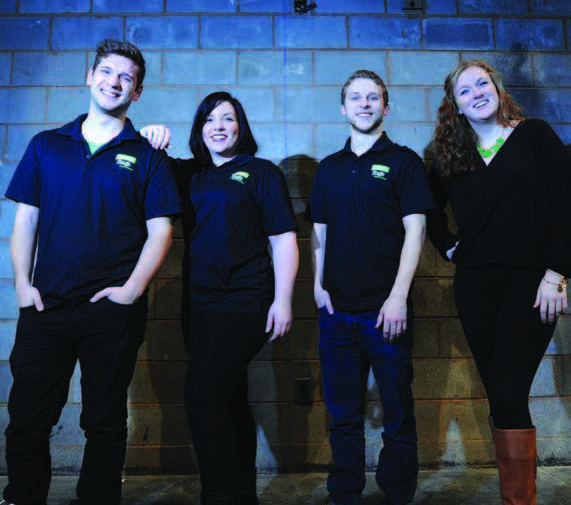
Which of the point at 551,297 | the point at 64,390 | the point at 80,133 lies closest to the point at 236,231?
the point at 80,133

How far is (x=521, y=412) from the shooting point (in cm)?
159

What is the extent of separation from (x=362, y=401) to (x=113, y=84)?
1.38 metres

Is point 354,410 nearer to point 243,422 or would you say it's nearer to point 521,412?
point 243,422

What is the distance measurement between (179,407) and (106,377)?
3.04 ft

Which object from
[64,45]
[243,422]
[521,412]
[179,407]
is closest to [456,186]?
[521,412]

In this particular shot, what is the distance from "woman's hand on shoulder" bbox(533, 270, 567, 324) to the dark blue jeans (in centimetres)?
41

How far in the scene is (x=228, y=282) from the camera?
5.62 feet

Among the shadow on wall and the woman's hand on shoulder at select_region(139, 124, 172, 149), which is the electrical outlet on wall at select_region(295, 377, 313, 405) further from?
the woman's hand on shoulder at select_region(139, 124, 172, 149)

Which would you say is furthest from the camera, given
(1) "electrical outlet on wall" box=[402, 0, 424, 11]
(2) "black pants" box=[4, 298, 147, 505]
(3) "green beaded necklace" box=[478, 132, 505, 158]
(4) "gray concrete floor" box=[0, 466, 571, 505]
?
(1) "electrical outlet on wall" box=[402, 0, 424, 11]

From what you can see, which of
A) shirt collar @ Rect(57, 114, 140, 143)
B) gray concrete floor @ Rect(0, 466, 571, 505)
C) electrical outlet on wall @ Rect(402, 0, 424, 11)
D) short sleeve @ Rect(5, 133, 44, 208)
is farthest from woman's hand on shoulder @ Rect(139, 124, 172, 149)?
electrical outlet on wall @ Rect(402, 0, 424, 11)

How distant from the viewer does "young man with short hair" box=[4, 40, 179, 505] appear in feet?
5.17

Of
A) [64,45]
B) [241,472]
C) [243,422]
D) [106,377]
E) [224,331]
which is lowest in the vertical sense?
[241,472]

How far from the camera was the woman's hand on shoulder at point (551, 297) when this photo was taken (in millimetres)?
1571

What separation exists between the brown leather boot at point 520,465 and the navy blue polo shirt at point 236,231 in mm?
857
